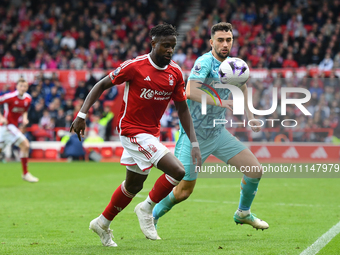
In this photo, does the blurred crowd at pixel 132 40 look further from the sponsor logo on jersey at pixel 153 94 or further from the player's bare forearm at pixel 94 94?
the player's bare forearm at pixel 94 94

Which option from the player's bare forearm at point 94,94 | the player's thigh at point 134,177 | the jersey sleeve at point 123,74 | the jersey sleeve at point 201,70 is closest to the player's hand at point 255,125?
the jersey sleeve at point 201,70

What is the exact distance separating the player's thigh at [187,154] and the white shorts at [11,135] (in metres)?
7.12

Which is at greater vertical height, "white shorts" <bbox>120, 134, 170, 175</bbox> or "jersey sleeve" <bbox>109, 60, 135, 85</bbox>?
"jersey sleeve" <bbox>109, 60, 135, 85</bbox>

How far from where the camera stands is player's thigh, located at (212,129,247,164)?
6.31 metres

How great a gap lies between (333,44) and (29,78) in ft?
39.6

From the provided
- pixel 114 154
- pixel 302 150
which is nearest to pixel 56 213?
pixel 302 150

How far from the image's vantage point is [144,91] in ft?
17.6

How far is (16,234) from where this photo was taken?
20.4 ft

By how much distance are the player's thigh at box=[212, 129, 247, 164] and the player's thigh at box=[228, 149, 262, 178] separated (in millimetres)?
54

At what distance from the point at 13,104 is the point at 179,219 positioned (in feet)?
22.3

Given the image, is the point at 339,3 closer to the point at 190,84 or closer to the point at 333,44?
the point at 333,44

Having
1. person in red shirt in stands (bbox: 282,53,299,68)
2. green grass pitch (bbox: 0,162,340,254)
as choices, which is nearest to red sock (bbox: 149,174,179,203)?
green grass pitch (bbox: 0,162,340,254)

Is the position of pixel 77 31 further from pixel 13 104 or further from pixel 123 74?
pixel 123 74

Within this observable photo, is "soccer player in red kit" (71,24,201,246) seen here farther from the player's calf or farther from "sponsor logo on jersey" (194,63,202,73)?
the player's calf
